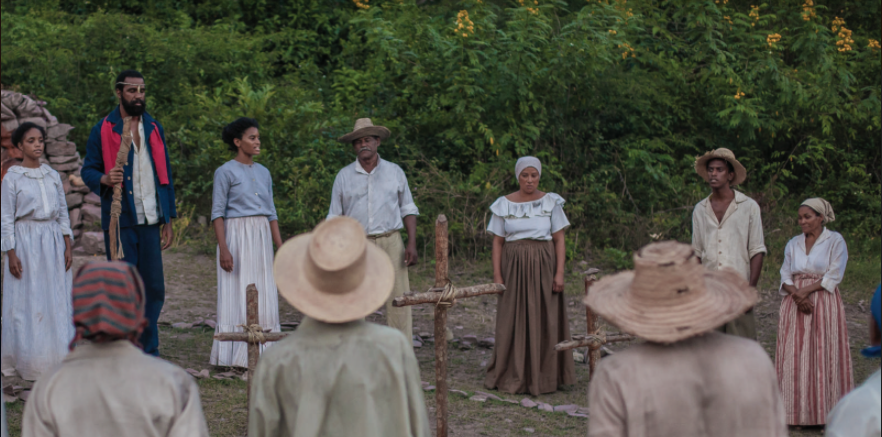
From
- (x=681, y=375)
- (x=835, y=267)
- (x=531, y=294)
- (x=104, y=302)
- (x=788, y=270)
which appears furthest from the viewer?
(x=531, y=294)

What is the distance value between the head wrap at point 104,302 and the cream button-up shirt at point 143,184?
377 cm

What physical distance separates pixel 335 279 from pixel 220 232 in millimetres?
4218

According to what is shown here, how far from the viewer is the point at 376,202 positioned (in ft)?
23.6

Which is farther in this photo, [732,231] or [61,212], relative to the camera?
[61,212]

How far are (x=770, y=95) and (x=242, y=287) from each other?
950 centimetres

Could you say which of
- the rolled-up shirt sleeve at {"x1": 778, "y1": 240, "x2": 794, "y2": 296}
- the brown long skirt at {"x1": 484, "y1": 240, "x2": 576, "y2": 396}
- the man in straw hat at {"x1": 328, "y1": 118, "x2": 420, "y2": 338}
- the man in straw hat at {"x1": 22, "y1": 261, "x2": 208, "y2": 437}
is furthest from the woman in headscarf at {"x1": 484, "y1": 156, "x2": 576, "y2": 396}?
the man in straw hat at {"x1": 22, "y1": 261, "x2": 208, "y2": 437}

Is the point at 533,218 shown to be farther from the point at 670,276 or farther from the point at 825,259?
the point at 670,276

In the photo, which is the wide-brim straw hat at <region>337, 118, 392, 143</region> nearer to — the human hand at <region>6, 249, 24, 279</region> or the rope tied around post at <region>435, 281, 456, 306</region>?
the rope tied around post at <region>435, 281, 456, 306</region>

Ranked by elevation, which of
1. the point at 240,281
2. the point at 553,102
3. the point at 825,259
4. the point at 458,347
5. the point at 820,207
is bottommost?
the point at 458,347

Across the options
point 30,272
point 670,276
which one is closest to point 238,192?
point 30,272

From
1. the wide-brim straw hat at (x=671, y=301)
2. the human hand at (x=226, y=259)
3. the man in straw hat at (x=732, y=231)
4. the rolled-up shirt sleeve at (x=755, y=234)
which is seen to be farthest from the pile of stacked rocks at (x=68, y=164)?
the wide-brim straw hat at (x=671, y=301)

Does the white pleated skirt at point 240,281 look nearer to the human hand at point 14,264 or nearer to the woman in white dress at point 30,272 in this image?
the woman in white dress at point 30,272

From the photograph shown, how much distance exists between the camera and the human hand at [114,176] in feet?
20.5

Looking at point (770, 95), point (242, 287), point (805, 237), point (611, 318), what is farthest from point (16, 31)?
point (611, 318)
